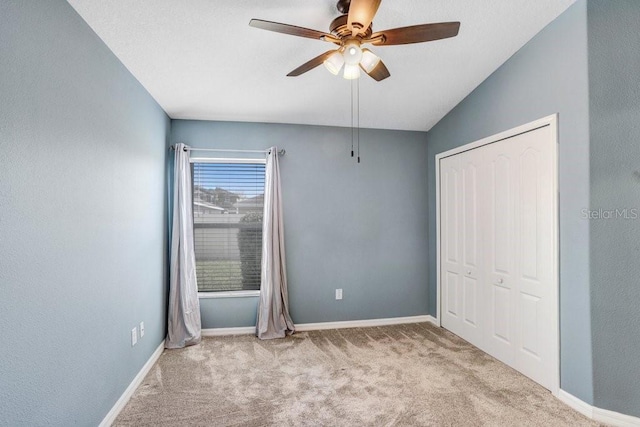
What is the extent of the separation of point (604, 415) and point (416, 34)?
104 inches

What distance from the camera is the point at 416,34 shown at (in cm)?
180

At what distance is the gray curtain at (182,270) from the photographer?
3.37 meters

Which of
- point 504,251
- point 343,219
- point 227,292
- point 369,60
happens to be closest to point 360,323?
point 343,219

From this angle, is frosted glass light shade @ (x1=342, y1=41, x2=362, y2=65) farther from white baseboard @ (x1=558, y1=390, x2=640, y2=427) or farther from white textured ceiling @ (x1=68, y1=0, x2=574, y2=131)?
white baseboard @ (x1=558, y1=390, x2=640, y2=427)

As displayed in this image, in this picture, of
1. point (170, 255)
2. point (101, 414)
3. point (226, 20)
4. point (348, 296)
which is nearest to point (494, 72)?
point (226, 20)

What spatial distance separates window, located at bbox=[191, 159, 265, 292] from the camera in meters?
3.76

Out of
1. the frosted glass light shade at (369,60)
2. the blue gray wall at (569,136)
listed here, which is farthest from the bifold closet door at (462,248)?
the frosted glass light shade at (369,60)

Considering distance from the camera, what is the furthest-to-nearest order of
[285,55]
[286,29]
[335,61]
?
1. [285,55]
2. [335,61]
3. [286,29]

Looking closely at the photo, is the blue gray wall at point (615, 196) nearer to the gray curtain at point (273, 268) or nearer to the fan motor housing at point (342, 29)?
the fan motor housing at point (342, 29)

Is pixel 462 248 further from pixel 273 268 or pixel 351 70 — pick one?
pixel 351 70

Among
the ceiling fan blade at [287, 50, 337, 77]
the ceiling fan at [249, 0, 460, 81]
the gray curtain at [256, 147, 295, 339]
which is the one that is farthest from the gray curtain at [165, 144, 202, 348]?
the ceiling fan at [249, 0, 460, 81]

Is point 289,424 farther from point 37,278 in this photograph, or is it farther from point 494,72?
point 494,72

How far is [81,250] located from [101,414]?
1.03m

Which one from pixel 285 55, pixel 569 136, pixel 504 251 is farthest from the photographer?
pixel 504 251
